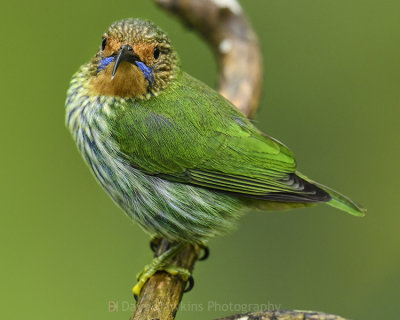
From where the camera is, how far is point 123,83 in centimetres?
373

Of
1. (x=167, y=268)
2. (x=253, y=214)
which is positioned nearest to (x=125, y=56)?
(x=167, y=268)

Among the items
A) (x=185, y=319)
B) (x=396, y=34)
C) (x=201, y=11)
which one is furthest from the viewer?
(x=396, y=34)

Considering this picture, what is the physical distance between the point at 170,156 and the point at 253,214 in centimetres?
199

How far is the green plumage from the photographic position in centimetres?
372

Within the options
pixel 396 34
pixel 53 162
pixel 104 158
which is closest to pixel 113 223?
pixel 53 162

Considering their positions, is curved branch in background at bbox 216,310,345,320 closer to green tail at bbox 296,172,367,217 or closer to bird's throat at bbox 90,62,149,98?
green tail at bbox 296,172,367,217

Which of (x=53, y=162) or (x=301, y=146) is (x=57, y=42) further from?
(x=301, y=146)

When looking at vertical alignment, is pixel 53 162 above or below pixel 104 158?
above

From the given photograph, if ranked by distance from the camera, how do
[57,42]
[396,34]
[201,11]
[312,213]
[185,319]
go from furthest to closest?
[396,34], [57,42], [312,213], [185,319], [201,11]

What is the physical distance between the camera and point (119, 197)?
3.82 meters

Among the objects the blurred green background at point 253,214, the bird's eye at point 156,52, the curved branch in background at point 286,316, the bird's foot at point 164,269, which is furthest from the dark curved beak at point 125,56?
the blurred green background at point 253,214

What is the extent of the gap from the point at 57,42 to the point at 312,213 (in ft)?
8.52

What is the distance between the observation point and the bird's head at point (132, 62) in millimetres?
3635

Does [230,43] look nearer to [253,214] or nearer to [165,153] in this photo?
[165,153]
